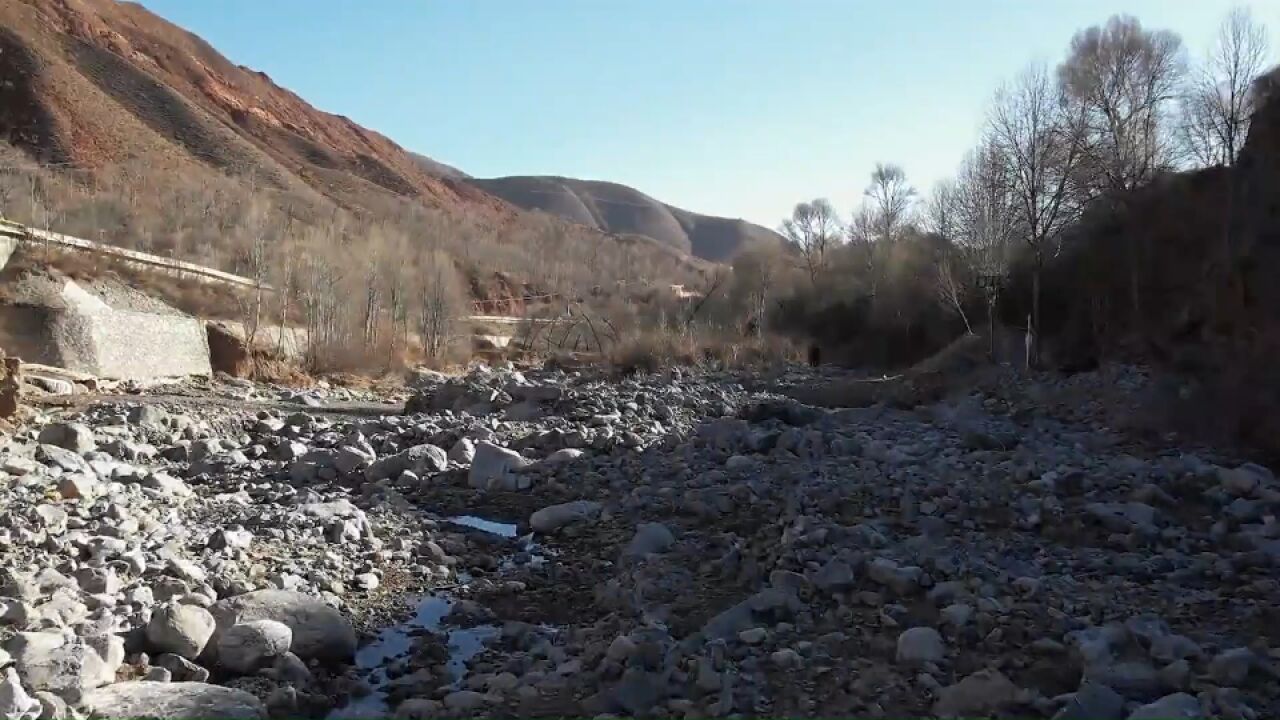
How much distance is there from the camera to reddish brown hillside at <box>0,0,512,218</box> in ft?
164

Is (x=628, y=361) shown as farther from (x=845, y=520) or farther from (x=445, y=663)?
(x=445, y=663)

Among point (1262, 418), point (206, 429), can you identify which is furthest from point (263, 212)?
point (1262, 418)

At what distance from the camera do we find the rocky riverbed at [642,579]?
13.7 feet

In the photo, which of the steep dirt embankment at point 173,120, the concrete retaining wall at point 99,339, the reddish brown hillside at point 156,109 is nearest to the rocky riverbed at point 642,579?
the concrete retaining wall at point 99,339

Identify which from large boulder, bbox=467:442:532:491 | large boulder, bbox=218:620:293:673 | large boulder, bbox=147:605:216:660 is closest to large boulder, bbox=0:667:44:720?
large boulder, bbox=147:605:216:660

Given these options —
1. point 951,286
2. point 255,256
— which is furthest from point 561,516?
point 255,256

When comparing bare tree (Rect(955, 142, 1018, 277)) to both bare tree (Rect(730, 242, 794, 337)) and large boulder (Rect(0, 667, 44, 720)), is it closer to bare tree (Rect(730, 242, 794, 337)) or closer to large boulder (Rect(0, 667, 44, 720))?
bare tree (Rect(730, 242, 794, 337))

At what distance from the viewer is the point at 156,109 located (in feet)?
195

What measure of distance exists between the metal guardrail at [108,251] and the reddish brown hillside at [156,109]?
75.1ft

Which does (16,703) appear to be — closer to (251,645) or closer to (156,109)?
(251,645)

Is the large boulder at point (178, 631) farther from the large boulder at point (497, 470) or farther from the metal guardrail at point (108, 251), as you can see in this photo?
the metal guardrail at point (108, 251)

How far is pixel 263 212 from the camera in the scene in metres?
47.5

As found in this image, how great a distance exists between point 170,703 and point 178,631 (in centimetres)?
75

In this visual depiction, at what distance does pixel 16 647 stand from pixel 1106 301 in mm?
24535
